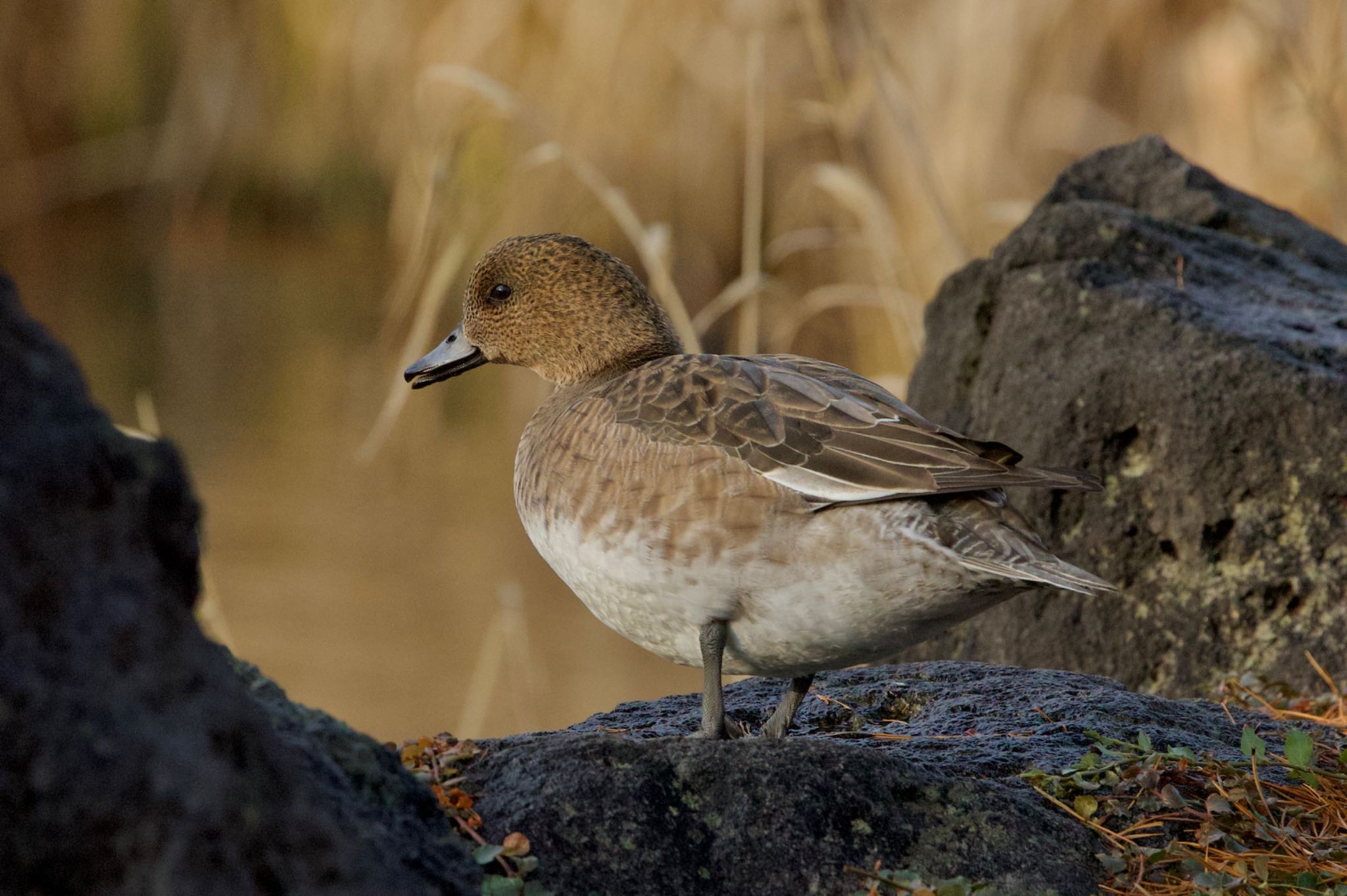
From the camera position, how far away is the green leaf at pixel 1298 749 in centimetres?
248

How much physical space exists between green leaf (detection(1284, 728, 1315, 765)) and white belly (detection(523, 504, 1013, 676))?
0.56m

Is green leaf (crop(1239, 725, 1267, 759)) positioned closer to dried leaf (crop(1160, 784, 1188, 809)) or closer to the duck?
dried leaf (crop(1160, 784, 1188, 809))

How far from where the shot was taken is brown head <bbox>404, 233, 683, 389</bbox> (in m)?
3.16

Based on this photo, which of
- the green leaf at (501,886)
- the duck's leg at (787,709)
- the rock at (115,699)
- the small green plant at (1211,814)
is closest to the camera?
the rock at (115,699)

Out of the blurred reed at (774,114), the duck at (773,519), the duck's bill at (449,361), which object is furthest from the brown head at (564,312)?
the blurred reed at (774,114)

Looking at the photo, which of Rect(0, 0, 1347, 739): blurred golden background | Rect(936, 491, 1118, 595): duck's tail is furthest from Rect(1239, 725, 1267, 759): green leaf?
Rect(0, 0, 1347, 739): blurred golden background

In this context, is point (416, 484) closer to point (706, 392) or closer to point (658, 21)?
point (658, 21)

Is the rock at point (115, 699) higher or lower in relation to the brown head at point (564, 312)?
lower

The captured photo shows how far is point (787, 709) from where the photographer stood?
107 inches

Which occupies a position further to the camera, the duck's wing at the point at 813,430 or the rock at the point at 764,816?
the duck's wing at the point at 813,430

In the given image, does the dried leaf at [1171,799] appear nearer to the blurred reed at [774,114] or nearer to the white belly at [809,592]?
the white belly at [809,592]

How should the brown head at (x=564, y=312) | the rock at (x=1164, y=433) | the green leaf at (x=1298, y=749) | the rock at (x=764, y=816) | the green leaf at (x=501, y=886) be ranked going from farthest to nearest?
the rock at (x=1164, y=433) < the brown head at (x=564, y=312) < the green leaf at (x=1298, y=749) < the rock at (x=764, y=816) < the green leaf at (x=501, y=886)

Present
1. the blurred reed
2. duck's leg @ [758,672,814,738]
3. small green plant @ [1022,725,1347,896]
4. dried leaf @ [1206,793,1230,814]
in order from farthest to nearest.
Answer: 1. the blurred reed
2. duck's leg @ [758,672,814,738]
3. dried leaf @ [1206,793,1230,814]
4. small green plant @ [1022,725,1347,896]

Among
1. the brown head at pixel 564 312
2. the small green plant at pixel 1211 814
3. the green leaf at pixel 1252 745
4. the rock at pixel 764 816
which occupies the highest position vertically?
the brown head at pixel 564 312
